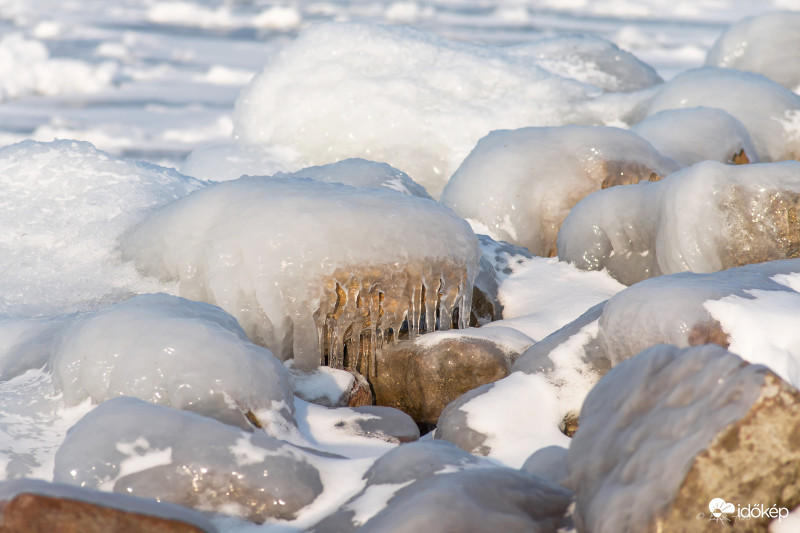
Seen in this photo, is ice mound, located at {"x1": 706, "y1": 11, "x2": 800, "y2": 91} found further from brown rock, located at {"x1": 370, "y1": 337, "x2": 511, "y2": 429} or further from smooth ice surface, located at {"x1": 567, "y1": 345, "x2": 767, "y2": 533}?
smooth ice surface, located at {"x1": 567, "y1": 345, "x2": 767, "y2": 533}

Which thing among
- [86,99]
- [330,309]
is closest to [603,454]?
[330,309]

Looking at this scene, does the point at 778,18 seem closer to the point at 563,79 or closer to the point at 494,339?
the point at 563,79

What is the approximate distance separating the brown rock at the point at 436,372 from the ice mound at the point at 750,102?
3.31m

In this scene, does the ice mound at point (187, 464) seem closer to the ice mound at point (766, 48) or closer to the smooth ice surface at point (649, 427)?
the smooth ice surface at point (649, 427)

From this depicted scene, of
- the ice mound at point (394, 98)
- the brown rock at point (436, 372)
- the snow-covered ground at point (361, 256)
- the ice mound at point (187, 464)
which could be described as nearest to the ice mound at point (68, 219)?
the snow-covered ground at point (361, 256)

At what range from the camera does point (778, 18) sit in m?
7.21

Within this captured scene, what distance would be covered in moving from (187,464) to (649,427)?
117 centimetres

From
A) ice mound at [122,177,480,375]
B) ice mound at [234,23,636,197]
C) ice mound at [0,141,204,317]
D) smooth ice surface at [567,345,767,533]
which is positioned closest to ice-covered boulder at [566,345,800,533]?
smooth ice surface at [567,345,767,533]

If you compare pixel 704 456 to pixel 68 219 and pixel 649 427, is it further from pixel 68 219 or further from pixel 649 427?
pixel 68 219

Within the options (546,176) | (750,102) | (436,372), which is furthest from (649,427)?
(750,102)

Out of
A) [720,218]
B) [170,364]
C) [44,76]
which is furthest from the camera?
[44,76]

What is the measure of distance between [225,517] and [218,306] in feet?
3.98

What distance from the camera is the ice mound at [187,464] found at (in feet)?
7.20

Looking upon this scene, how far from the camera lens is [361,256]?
3211 millimetres
